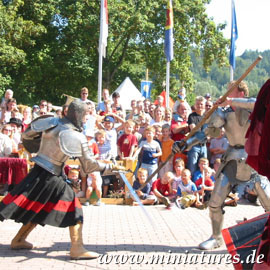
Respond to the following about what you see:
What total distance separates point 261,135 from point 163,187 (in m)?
5.75

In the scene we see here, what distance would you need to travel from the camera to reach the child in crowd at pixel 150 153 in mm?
8805

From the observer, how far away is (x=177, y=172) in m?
8.57

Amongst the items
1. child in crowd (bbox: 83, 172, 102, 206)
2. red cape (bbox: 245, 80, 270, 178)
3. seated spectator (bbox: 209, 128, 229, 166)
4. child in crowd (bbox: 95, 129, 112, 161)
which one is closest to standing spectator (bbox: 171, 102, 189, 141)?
seated spectator (bbox: 209, 128, 229, 166)

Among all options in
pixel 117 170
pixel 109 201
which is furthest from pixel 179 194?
pixel 117 170

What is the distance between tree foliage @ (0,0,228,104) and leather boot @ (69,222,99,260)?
655 inches

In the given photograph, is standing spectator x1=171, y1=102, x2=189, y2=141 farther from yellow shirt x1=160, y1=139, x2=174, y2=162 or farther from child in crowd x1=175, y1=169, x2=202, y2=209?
child in crowd x1=175, y1=169, x2=202, y2=209

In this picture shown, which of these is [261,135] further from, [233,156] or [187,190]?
[187,190]

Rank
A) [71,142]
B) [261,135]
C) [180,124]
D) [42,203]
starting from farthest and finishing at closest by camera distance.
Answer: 1. [180,124]
2. [42,203]
3. [71,142]
4. [261,135]

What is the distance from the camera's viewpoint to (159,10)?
26.6 m

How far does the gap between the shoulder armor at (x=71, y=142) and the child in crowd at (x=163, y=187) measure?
12.2 ft

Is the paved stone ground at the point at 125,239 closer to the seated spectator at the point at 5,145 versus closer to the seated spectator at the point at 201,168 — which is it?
the seated spectator at the point at 201,168

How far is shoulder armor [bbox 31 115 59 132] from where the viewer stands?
498cm

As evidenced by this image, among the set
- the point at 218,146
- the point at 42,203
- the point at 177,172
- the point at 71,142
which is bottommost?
the point at 177,172

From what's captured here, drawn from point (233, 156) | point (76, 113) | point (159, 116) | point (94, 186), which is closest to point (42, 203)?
point (76, 113)
